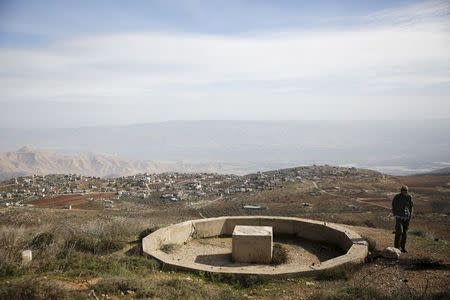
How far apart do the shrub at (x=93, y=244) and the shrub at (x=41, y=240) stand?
1.52 feet

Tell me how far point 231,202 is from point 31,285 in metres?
23.7

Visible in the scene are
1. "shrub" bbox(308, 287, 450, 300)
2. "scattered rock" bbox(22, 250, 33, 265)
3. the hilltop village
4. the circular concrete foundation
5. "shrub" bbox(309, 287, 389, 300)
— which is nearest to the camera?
"shrub" bbox(308, 287, 450, 300)

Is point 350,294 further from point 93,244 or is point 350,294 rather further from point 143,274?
point 93,244

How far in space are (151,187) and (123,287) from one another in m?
35.1

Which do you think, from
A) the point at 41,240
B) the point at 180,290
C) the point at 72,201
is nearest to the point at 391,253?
the point at 180,290

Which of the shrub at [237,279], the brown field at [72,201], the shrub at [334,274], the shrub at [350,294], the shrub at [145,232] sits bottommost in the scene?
the brown field at [72,201]

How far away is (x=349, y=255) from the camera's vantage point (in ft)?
29.2

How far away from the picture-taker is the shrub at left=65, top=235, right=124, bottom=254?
1001 cm

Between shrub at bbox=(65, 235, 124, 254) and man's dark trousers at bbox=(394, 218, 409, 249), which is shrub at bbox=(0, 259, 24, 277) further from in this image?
man's dark trousers at bbox=(394, 218, 409, 249)

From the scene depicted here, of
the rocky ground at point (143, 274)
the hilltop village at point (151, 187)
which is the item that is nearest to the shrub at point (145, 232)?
the rocky ground at point (143, 274)

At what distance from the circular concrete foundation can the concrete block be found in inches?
8.4

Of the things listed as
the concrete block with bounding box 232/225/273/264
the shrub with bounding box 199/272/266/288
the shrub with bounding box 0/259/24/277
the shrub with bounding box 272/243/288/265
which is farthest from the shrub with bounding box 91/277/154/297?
the shrub with bounding box 272/243/288/265

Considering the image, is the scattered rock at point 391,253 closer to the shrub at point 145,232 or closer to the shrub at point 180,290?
the shrub at point 180,290

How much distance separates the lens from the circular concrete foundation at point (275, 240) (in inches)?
332
